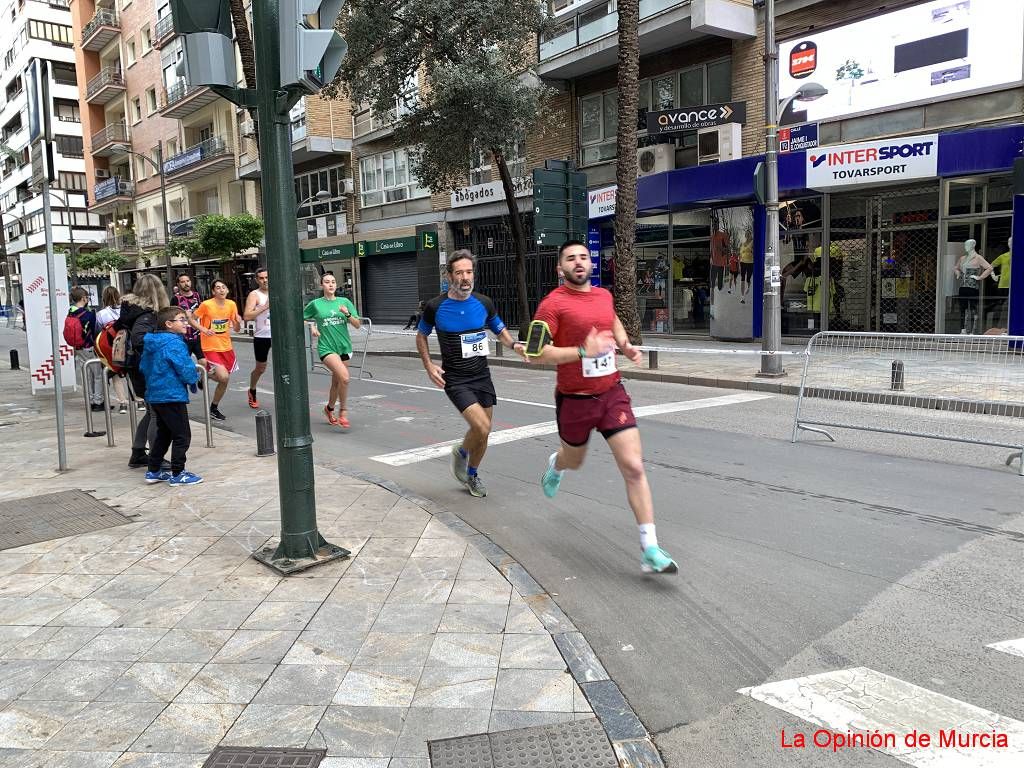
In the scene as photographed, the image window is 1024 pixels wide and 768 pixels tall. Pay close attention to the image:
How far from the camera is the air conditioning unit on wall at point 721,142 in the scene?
58.0ft

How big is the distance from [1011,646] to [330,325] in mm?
7609

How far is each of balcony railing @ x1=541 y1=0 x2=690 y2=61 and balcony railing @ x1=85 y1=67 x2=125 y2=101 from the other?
36.6 metres

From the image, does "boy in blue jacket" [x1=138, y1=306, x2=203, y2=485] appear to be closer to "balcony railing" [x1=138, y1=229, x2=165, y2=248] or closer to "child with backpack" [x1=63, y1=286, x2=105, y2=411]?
"child with backpack" [x1=63, y1=286, x2=105, y2=411]

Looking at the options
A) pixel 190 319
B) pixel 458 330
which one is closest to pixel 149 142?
pixel 190 319

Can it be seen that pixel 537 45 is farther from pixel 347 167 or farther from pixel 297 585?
pixel 297 585

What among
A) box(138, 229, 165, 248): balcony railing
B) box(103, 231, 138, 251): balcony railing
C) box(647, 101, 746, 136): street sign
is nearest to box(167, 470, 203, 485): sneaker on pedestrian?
box(647, 101, 746, 136): street sign

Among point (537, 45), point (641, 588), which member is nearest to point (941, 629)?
point (641, 588)

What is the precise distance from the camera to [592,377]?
4.44 m

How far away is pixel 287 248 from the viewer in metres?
4.24

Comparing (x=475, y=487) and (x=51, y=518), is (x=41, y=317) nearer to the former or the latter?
(x=51, y=518)

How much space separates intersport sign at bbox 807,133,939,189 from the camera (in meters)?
14.5

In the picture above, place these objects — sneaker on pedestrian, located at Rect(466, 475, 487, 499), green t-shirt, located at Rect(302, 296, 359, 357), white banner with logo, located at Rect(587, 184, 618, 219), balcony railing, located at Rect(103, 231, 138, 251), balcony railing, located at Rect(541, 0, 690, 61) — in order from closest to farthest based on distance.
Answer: sneaker on pedestrian, located at Rect(466, 475, 487, 499)
green t-shirt, located at Rect(302, 296, 359, 357)
balcony railing, located at Rect(541, 0, 690, 61)
white banner with logo, located at Rect(587, 184, 618, 219)
balcony railing, located at Rect(103, 231, 138, 251)

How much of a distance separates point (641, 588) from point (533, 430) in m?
4.54

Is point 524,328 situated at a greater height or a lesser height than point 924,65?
lesser
